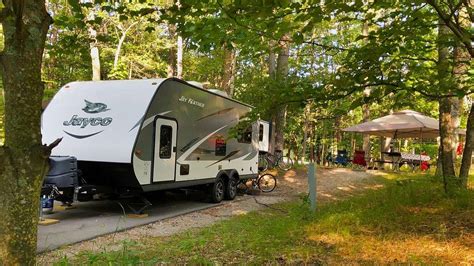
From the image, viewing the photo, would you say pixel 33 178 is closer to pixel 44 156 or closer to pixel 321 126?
pixel 44 156

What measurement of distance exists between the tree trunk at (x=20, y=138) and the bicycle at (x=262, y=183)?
11542 mm

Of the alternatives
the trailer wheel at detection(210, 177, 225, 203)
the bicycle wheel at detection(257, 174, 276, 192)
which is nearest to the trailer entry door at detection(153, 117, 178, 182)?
the trailer wheel at detection(210, 177, 225, 203)

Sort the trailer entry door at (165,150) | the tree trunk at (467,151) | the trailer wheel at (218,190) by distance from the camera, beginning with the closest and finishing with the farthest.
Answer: the tree trunk at (467,151) → the trailer entry door at (165,150) → the trailer wheel at (218,190)

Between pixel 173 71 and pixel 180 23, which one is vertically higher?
pixel 173 71

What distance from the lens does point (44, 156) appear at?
274 centimetres

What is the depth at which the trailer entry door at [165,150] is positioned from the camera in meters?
9.20

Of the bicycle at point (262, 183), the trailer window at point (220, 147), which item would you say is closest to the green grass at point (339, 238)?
the trailer window at point (220, 147)

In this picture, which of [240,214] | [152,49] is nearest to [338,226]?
[240,214]

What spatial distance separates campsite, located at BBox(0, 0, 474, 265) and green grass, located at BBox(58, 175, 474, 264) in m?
0.03

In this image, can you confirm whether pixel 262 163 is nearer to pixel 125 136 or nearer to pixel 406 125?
pixel 406 125

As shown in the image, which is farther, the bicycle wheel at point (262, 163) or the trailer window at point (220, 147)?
the bicycle wheel at point (262, 163)

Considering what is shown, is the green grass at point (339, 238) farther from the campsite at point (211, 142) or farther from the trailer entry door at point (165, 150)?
the trailer entry door at point (165, 150)

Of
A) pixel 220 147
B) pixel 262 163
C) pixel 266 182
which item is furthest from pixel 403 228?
pixel 262 163

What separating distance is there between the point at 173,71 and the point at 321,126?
2216cm
